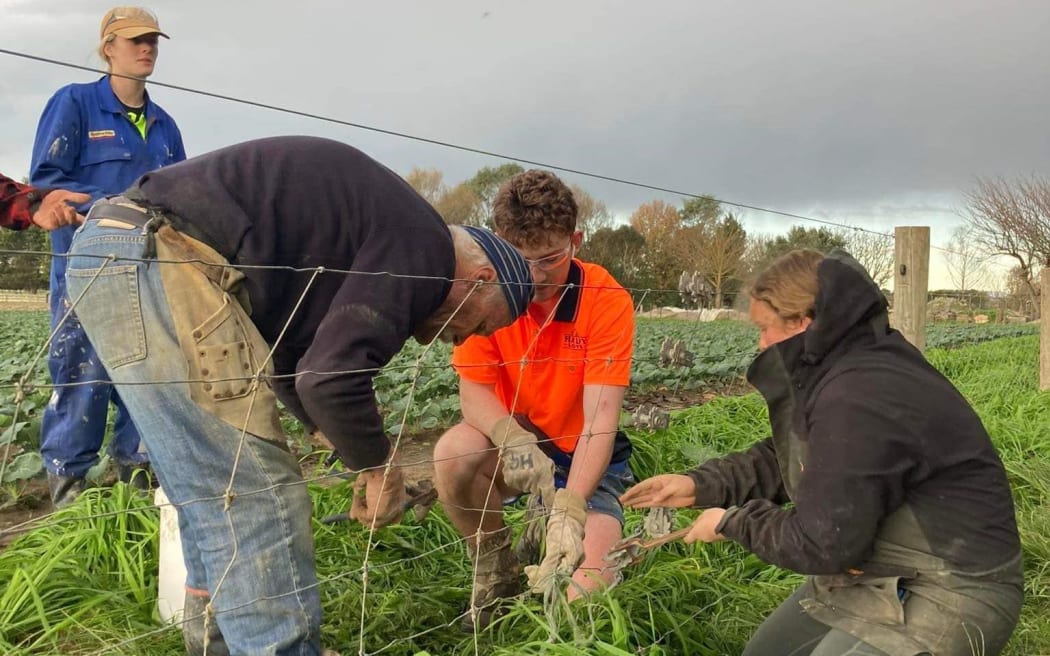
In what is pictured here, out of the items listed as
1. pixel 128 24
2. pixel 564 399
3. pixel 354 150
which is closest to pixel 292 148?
pixel 354 150

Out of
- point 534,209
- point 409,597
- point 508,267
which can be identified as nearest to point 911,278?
point 534,209

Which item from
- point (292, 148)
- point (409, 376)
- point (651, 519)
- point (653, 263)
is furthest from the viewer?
point (653, 263)

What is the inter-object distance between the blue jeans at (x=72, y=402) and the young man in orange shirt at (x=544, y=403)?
Answer: 4.67ft

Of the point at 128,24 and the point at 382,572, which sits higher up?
the point at 128,24

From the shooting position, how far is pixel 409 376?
21.9 feet

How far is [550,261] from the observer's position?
2.40m

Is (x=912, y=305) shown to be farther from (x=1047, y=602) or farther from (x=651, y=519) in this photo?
(x=651, y=519)

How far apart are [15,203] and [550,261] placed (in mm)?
1533

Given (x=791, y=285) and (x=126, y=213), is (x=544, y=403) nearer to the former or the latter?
(x=791, y=285)

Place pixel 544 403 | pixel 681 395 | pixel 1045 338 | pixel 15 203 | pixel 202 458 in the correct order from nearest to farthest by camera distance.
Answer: pixel 202 458 → pixel 15 203 → pixel 544 403 → pixel 1045 338 → pixel 681 395

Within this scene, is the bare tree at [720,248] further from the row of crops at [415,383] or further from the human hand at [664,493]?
the human hand at [664,493]

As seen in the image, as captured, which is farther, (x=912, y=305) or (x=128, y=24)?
(x=912, y=305)

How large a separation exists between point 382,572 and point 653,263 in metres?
18.9

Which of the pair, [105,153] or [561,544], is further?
[105,153]
